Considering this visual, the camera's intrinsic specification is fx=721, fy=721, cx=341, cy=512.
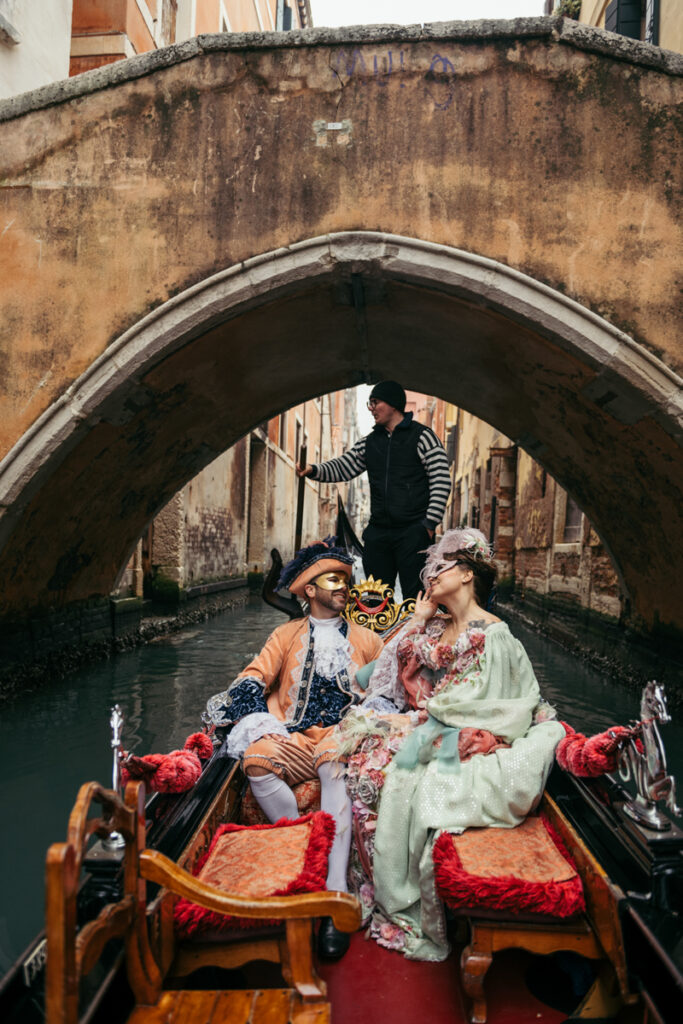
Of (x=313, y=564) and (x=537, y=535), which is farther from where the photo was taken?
(x=537, y=535)

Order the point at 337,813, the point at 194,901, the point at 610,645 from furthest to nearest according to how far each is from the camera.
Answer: the point at 610,645 < the point at 337,813 < the point at 194,901

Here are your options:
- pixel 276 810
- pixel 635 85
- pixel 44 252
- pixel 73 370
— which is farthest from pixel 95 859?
pixel 635 85

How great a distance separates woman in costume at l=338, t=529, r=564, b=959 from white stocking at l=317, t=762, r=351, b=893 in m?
0.03

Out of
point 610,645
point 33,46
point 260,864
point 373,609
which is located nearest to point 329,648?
point 373,609

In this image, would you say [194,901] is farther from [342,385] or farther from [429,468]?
[342,385]

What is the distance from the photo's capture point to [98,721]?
4.48 meters

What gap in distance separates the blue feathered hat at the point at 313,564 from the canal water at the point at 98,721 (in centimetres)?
135

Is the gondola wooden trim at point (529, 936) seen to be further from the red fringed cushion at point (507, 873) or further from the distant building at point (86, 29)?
the distant building at point (86, 29)

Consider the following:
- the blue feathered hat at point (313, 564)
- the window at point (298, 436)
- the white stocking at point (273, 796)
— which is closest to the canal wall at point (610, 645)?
the blue feathered hat at point (313, 564)

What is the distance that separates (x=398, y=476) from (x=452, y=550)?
4.58 feet

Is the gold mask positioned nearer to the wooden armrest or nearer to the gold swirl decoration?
the gold swirl decoration

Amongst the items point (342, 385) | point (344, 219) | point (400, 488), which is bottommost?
point (400, 488)

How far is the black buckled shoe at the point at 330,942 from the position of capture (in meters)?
1.78

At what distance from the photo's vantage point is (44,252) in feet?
14.5
